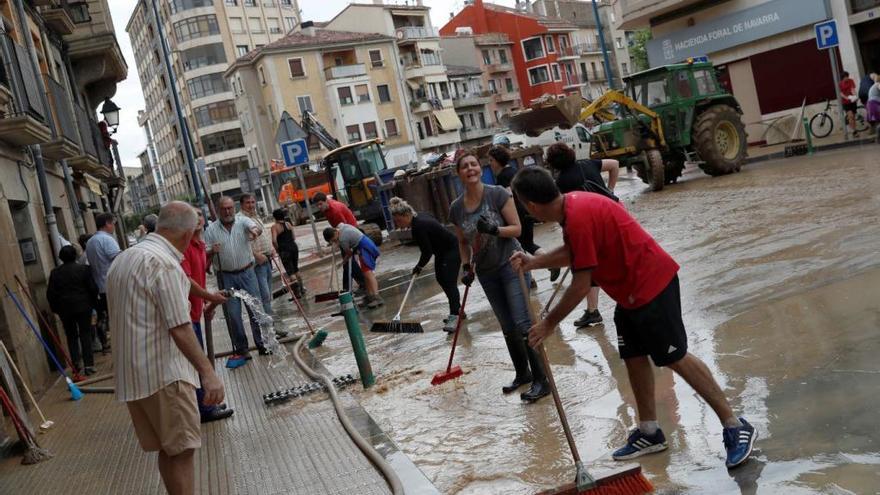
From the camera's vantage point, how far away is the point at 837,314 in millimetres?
6387

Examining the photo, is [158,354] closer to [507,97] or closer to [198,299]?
[198,299]

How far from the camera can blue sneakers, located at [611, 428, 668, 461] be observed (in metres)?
4.69

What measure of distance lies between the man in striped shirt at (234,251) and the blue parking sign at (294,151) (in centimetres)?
782

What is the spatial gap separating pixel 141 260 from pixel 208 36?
78.1 m

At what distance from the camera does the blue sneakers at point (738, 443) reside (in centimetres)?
420

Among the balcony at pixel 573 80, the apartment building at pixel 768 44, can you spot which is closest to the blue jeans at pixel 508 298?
the apartment building at pixel 768 44

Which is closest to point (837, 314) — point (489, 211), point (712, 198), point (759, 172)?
point (489, 211)

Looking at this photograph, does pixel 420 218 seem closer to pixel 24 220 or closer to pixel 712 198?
pixel 24 220

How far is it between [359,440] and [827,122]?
20451 millimetres

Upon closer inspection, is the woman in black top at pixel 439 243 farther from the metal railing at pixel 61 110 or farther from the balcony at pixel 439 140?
the balcony at pixel 439 140

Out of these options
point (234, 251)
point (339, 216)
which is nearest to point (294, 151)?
point (339, 216)

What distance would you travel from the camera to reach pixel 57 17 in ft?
62.1

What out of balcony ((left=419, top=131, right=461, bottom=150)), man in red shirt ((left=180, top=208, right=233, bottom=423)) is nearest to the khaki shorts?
man in red shirt ((left=180, top=208, right=233, bottom=423))

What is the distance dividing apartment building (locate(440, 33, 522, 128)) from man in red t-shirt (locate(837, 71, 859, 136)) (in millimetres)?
53645
